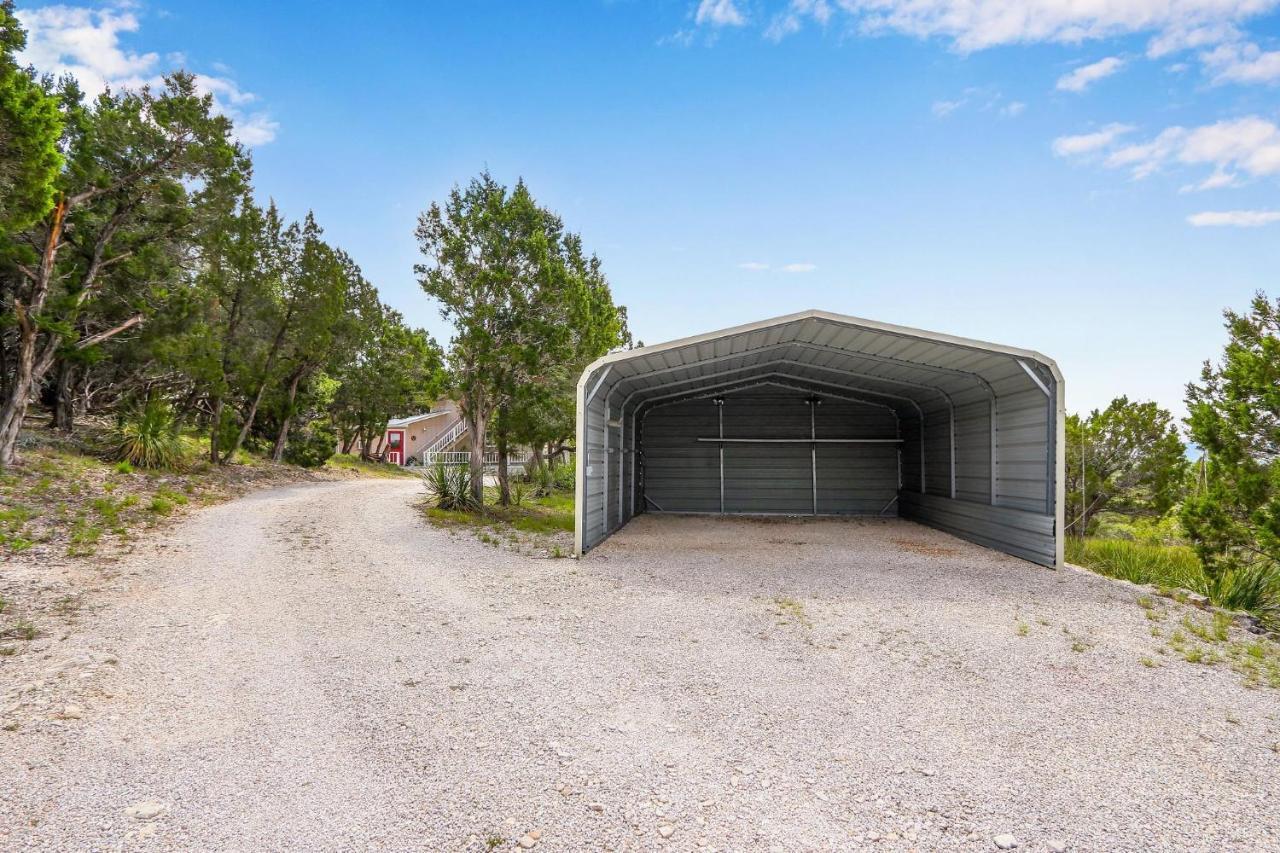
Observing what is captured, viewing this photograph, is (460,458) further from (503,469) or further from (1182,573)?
(1182,573)

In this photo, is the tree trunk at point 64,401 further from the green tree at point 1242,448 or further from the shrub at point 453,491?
the green tree at point 1242,448

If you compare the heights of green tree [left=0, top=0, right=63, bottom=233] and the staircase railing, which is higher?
green tree [left=0, top=0, right=63, bottom=233]

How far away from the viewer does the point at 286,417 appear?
64.8 ft

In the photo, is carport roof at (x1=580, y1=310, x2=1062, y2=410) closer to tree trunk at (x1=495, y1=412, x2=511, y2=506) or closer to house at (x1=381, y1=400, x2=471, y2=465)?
tree trunk at (x1=495, y1=412, x2=511, y2=506)

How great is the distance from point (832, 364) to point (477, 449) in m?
7.20

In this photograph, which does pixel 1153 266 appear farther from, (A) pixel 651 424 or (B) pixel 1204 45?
(A) pixel 651 424

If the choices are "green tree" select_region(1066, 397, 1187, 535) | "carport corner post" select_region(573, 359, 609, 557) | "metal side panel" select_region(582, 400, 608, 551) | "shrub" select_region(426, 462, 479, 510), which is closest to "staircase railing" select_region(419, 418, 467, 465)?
"shrub" select_region(426, 462, 479, 510)

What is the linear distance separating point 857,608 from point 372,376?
23253 mm

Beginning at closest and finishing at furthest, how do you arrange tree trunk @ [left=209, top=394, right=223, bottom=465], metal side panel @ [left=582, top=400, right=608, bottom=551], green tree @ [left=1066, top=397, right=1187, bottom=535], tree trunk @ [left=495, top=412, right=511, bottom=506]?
metal side panel @ [left=582, top=400, right=608, bottom=551] < green tree @ [left=1066, top=397, right=1187, bottom=535] < tree trunk @ [left=495, top=412, right=511, bottom=506] < tree trunk @ [left=209, top=394, right=223, bottom=465]

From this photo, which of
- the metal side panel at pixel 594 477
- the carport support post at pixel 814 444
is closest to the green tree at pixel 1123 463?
the carport support post at pixel 814 444

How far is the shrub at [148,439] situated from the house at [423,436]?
16.9 meters

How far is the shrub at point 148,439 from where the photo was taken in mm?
13070

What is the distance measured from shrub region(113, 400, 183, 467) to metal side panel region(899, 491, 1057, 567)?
1635cm

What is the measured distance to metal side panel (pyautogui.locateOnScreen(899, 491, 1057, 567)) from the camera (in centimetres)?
835
